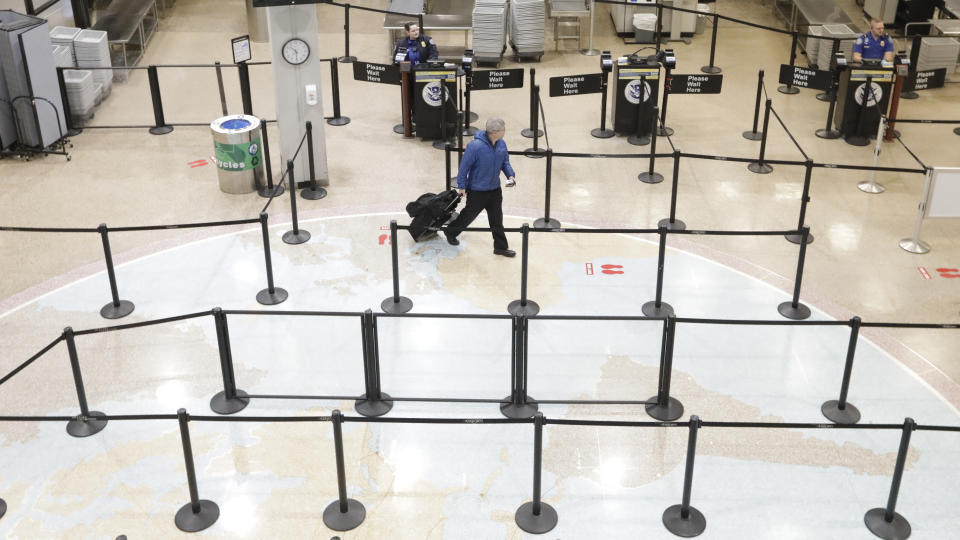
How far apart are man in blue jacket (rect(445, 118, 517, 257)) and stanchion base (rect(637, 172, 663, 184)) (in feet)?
9.95

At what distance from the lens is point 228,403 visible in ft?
30.9

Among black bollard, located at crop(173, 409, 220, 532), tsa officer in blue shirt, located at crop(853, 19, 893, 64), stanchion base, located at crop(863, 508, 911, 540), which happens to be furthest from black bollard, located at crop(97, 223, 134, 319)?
tsa officer in blue shirt, located at crop(853, 19, 893, 64)

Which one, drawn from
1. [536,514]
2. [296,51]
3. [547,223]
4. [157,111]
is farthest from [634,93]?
[536,514]

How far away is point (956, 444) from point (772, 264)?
3.57m

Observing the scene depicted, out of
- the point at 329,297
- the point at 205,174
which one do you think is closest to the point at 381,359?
the point at 329,297

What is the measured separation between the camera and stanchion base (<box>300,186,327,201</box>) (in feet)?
45.0

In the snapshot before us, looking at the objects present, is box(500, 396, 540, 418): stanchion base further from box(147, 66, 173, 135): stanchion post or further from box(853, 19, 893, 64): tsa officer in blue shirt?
box(853, 19, 893, 64): tsa officer in blue shirt

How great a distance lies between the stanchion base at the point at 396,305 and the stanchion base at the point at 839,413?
174 inches

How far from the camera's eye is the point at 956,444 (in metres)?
8.92

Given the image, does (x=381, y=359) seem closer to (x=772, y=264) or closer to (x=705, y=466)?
(x=705, y=466)

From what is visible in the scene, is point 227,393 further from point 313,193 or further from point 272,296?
point 313,193

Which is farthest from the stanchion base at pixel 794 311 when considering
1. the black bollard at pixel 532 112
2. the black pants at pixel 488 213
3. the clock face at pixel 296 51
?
the clock face at pixel 296 51

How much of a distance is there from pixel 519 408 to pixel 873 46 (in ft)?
32.0

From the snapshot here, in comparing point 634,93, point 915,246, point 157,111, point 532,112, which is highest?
point 634,93
